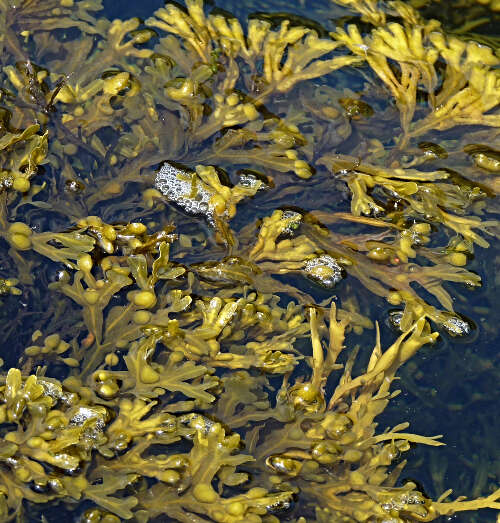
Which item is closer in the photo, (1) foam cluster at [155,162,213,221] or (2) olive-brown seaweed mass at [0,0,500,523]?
(2) olive-brown seaweed mass at [0,0,500,523]

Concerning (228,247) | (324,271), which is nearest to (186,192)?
(228,247)

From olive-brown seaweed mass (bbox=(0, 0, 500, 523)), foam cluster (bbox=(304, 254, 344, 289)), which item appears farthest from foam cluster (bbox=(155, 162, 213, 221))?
foam cluster (bbox=(304, 254, 344, 289))

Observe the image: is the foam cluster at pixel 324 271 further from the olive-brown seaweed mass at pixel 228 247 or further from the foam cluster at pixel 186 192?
the foam cluster at pixel 186 192

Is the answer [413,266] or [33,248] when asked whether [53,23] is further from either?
[413,266]

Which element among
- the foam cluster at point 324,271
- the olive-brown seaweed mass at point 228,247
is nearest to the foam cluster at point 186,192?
the olive-brown seaweed mass at point 228,247

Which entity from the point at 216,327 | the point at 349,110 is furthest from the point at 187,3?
the point at 216,327

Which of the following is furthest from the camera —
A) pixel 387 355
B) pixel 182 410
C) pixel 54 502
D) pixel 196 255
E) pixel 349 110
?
pixel 349 110

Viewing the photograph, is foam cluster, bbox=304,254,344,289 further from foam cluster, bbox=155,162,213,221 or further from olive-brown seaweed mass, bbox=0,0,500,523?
foam cluster, bbox=155,162,213,221

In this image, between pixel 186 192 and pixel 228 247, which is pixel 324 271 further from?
pixel 186 192
